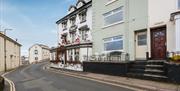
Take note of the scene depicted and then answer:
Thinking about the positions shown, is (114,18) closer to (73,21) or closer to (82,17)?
(82,17)

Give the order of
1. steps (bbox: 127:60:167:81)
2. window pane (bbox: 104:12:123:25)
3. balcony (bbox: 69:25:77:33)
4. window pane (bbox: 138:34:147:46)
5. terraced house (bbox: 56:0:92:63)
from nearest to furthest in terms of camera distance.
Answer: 1. steps (bbox: 127:60:167:81)
2. window pane (bbox: 138:34:147:46)
3. window pane (bbox: 104:12:123:25)
4. terraced house (bbox: 56:0:92:63)
5. balcony (bbox: 69:25:77:33)

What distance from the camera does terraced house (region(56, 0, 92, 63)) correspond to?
104 feet

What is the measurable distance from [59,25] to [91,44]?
16343 mm

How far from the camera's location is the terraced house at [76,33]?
3183cm

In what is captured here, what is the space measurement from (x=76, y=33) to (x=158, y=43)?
19110 millimetres

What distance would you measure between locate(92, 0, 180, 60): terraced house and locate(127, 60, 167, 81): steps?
4.39ft

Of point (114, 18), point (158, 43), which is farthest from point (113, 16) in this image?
point (158, 43)

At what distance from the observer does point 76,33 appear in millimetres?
37188

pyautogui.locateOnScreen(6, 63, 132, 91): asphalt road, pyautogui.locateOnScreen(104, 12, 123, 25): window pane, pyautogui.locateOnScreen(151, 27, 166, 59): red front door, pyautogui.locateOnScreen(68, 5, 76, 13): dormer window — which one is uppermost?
pyautogui.locateOnScreen(68, 5, 76, 13): dormer window

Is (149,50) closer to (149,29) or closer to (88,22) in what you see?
(149,29)

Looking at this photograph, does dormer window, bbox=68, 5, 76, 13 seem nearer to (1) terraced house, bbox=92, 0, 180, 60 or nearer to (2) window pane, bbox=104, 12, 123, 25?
(1) terraced house, bbox=92, 0, 180, 60

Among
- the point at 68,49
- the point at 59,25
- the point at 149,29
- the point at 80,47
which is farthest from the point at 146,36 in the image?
the point at 59,25

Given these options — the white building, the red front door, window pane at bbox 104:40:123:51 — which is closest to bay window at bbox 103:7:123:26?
window pane at bbox 104:40:123:51

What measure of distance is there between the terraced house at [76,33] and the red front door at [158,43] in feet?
36.4
